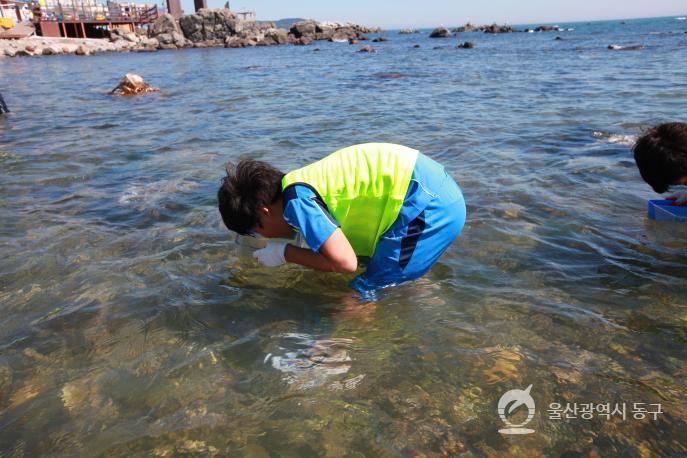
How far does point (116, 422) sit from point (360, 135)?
6474 millimetres

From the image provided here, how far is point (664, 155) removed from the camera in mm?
3041

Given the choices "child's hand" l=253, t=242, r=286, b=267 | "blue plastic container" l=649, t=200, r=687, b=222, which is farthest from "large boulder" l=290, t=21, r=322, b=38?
"child's hand" l=253, t=242, r=286, b=267

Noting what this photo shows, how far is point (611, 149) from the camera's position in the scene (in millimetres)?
6484

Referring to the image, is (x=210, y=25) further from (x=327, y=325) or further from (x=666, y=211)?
(x=327, y=325)

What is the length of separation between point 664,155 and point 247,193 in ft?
8.60

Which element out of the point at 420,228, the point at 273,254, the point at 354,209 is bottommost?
the point at 273,254

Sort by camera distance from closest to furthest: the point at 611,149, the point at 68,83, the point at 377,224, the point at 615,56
Answer: the point at 377,224 < the point at 611,149 < the point at 68,83 < the point at 615,56

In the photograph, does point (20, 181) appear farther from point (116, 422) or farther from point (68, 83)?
point (68, 83)

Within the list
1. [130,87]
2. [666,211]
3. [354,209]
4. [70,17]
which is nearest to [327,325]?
[354,209]

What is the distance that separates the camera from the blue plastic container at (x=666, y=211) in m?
3.88

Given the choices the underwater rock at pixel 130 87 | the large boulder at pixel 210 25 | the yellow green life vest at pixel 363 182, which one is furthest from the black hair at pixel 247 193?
the large boulder at pixel 210 25

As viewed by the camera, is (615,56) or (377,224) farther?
(615,56)

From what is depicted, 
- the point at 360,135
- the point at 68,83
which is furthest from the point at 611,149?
the point at 68,83

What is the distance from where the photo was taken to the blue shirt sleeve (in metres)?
2.32
